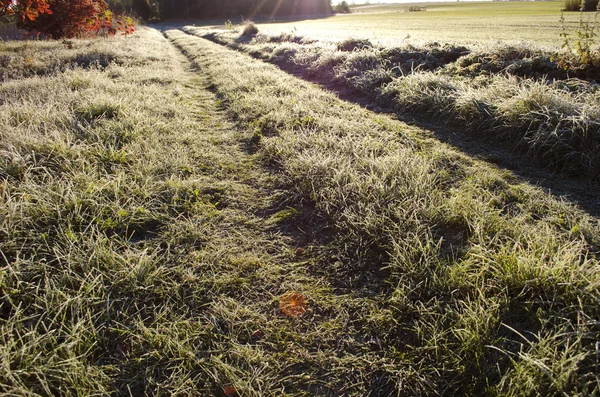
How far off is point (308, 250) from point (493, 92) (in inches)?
179

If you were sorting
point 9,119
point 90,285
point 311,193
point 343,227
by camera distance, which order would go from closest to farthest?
point 90,285 → point 343,227 → point 311,193 → point 9,119

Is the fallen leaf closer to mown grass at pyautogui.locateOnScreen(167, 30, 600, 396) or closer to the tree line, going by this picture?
mown grass at pyautogui.locateOnScreen(167, 30, 600, 396)

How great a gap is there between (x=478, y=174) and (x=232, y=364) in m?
3.34

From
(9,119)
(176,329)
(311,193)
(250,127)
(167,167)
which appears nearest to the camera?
(176,329)

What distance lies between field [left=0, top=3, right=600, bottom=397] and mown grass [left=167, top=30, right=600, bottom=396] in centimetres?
2

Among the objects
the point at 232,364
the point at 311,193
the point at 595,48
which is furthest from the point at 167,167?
the point at 595,48

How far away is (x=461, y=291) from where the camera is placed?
2.02 meters

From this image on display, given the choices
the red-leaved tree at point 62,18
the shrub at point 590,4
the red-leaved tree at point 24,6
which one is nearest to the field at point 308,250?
the red-leaved tree at point 24,6

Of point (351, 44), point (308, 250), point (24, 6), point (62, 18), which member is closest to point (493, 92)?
point (308, 250)

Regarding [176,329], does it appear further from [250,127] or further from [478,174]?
[250,127]

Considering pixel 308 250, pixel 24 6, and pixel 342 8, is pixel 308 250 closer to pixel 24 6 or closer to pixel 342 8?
pixel 24 6

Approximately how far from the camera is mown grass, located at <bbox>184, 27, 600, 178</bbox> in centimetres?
372

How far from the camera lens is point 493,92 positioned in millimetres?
4953

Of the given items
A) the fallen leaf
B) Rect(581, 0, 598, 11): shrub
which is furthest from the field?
Rect(581, 0, 598, 11): shrub
